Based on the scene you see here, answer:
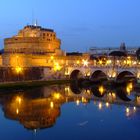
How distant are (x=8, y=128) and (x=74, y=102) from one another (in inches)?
440

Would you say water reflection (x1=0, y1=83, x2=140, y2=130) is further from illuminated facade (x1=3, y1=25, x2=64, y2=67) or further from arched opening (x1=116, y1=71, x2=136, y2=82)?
illuminated facade (x1=3, y1=25, x2=64, y2=67)

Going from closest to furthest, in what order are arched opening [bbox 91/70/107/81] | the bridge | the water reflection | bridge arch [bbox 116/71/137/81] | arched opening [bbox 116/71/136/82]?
the water reflection < the bridge < bridge arch [bbox 116/71/137/81] < arched opening [bbox 116/71/136/82] < arched opening [bbox 91/70/107/81]

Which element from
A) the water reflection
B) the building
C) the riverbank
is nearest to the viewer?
the water reflection

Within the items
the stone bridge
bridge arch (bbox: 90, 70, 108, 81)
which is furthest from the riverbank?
bridge arch (bbox: 90, 70, 108, 81)

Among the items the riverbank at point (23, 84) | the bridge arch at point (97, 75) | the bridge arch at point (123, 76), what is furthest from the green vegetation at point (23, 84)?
the bridge arch at point (123, 76)

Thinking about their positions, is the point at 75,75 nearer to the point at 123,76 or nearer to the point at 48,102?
the point at 123,76

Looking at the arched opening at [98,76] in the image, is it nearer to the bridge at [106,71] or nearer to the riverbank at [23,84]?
the bridge at [106,71]

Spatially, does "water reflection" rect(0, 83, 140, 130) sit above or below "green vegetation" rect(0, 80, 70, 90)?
below

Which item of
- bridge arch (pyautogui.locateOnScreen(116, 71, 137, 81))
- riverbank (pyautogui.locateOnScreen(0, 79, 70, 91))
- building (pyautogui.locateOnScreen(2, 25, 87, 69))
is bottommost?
riverbank (pyautogui.locateOnScreen(0, 79, 70, 91))

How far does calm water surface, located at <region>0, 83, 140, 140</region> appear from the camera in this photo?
70.0ft

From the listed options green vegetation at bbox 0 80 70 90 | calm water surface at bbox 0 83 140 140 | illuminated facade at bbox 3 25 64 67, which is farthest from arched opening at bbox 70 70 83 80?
calm water surface at bbox 0 83 140 140

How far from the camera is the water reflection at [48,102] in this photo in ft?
84.9

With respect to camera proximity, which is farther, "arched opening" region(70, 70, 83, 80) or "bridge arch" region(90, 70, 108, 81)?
"arched opening" region(70, 70, 83, 80)

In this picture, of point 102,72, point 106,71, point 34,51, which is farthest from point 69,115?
point 34,51
